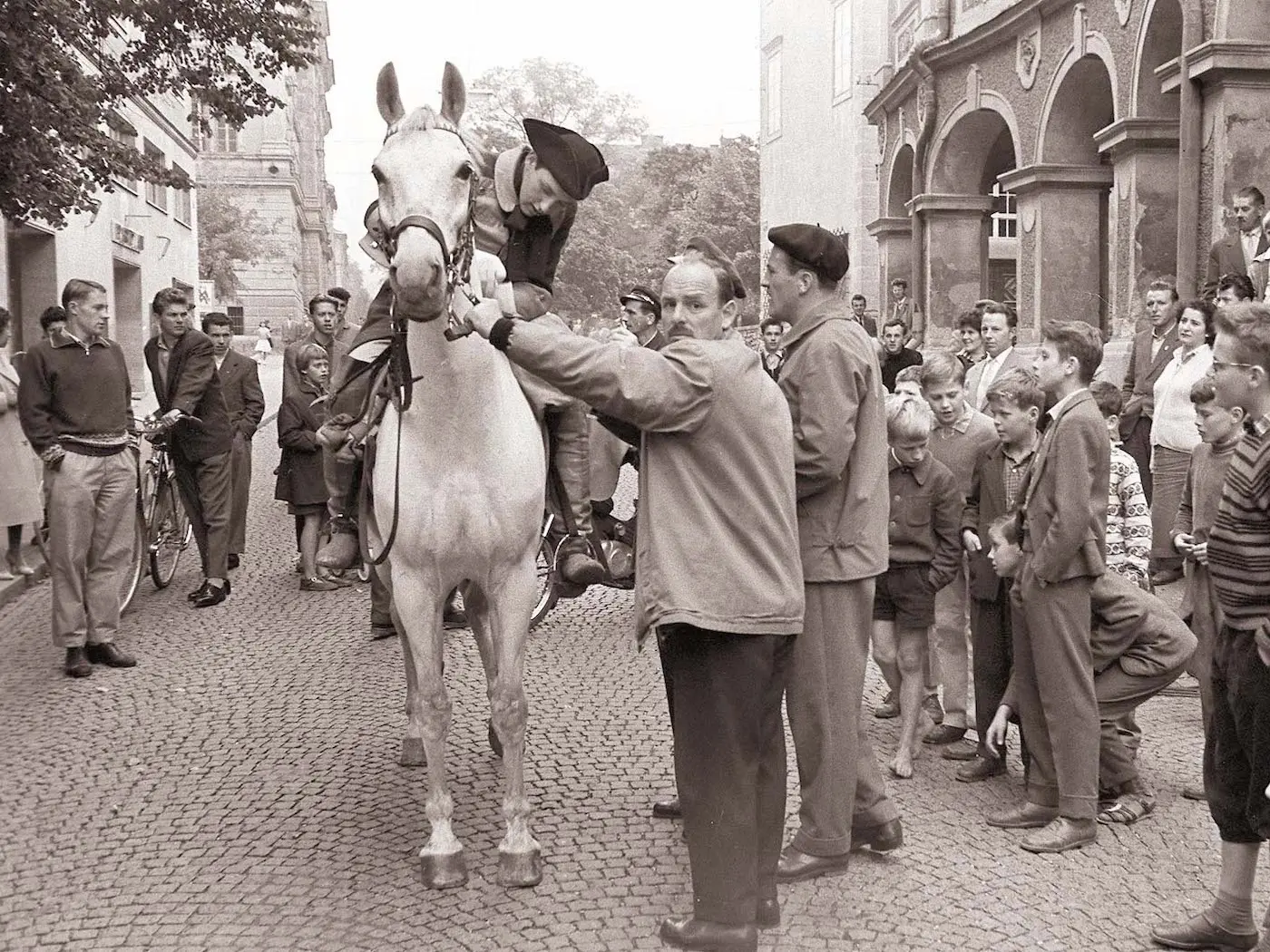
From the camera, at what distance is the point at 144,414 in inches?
1037

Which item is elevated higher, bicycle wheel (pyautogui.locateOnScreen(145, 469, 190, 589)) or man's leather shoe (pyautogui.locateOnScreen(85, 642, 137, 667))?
bicycle wheel (pyautogui.locateOnScreen(145, 469, 190, 589))

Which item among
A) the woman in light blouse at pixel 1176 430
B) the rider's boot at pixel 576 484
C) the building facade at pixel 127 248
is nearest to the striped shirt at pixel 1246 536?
the rider's boot at pixel 576 484

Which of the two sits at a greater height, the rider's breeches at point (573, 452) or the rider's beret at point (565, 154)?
the rider's beret at point (565, 154)

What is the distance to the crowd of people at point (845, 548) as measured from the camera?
4.02 meters

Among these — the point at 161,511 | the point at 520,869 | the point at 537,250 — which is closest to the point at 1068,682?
the point at 520,869

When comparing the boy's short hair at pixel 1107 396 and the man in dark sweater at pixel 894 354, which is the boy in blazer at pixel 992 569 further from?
the man in dark sweater at pixel 894 354

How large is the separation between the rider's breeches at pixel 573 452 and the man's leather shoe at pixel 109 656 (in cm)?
398

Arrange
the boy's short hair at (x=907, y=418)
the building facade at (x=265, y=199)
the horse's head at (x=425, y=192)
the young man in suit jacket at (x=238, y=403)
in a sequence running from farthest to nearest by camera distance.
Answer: the building facade at (x=265, y=199) → the young man in suit jacket at (x=238, y=403) → the boy's short hair at (x=907, y=418) → the horse's head at (x=425, y=192)

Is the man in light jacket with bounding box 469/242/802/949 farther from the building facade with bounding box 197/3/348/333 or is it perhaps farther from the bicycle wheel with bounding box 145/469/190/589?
the building facade with bounding box 197/3/348/333

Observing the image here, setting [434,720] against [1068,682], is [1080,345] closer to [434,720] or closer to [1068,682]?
[1068,682]

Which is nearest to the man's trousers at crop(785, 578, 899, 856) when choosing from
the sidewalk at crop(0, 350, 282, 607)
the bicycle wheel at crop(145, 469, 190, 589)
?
the bicycle wheel at crop(145, 469, 190, 589)

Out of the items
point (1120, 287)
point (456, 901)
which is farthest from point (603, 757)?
point (1120, 287)

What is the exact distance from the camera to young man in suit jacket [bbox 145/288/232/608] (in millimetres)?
10180

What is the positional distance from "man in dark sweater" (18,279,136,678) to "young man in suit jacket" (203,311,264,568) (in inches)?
114
